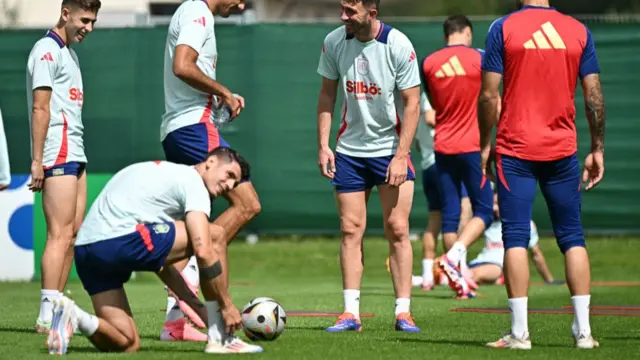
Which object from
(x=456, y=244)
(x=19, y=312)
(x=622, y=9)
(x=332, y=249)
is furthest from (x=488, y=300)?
(x=622, y=9)

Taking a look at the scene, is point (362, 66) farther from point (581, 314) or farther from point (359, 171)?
point (581, 314)

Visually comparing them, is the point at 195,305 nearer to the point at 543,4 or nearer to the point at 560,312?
the point at 543,4

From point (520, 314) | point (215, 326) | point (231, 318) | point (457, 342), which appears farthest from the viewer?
point (457, 342)

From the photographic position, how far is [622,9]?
34.4 metres

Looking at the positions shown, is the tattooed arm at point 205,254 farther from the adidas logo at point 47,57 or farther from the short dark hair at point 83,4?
the short dark hair at point 83,4

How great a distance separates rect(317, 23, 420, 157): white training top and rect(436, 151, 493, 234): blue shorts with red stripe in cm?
340

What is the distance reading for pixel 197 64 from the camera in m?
8.23

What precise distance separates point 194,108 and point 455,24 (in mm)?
4907

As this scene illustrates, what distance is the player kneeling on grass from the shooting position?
694 centimetres

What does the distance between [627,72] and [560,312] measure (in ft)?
23.8

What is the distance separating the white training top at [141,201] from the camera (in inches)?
276

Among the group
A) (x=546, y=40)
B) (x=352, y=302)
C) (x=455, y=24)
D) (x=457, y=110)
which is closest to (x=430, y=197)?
(x=457, y=110)

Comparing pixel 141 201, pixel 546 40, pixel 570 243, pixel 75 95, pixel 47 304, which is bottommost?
pixel 47 304

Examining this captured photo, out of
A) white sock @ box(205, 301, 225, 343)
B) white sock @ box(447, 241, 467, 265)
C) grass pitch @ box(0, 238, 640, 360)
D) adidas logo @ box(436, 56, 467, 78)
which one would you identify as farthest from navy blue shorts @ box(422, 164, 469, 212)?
white sock @ box(205, 301, 225, 343)
